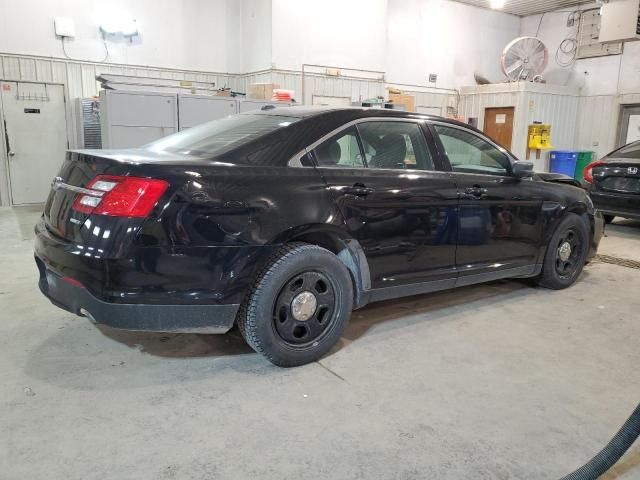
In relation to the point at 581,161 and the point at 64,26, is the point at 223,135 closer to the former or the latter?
the point at 64,26

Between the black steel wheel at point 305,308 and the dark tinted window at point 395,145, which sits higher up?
the dark tinted window at point 395,145

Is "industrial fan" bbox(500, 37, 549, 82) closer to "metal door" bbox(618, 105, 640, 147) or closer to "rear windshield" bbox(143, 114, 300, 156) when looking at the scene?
"metal door" bbox(618, 105, 640, 147)

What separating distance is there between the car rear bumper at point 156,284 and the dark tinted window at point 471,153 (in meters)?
1.55

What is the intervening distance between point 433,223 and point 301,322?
3.40ft

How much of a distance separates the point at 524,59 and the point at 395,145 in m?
8.79

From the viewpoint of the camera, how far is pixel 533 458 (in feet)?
6.64

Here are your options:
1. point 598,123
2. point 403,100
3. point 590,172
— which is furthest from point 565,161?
point 590,172

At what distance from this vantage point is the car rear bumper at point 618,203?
633cm

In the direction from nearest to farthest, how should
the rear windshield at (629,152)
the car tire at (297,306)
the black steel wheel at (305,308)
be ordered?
the car tire at (297,306) → the black steel wheel at (305,308) → the rear windshield at (629,152)

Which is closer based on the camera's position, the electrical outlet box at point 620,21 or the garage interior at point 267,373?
the garage interior at point 267,373

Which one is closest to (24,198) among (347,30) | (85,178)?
(347,30)

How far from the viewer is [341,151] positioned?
2.89 m

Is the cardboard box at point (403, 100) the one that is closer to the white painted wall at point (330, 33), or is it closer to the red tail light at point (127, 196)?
the white painted wall at point (330, 33)

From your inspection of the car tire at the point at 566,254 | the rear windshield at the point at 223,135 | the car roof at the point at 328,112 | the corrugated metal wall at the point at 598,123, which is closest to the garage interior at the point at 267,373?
the car tire at the point at 566,254
